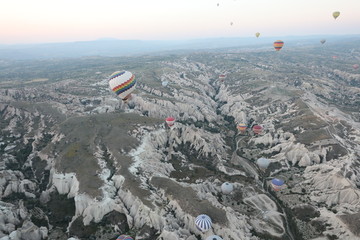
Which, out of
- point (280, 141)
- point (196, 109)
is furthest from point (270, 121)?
point (196, 109)

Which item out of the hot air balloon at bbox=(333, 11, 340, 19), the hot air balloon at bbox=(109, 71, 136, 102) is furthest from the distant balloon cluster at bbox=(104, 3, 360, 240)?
the hot air balloon at bbox=(333, 11, 340, 19)

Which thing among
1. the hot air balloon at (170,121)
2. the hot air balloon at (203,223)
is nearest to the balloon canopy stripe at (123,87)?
the hot air balloon at (170,121)

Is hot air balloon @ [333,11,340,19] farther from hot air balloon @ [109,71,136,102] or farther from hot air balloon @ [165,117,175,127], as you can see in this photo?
hot air balloon @ [109,71,136,102]

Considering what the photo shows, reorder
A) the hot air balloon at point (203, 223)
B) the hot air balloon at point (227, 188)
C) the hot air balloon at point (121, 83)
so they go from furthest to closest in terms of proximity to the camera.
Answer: the hot air balloon at point (121, 83) → the hot air balloon at point (227, 188) → the hot air balloon at point (203, 223)

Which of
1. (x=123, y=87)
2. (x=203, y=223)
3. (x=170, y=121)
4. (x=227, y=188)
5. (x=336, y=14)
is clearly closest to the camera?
(x=203, y=223)

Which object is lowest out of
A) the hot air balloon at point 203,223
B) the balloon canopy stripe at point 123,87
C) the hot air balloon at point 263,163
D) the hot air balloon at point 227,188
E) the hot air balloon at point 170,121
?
the hot air balloon at point 263,163

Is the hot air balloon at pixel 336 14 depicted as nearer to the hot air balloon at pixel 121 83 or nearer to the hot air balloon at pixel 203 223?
the hot air balloon at pixel 121 83

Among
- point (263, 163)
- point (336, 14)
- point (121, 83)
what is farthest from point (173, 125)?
point (336, 14)

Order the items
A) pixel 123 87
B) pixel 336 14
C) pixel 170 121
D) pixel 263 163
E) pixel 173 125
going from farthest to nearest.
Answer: pixel 336 14
pixel 173 125
pixel 170 121
pixel 263 163
pixel 123 87

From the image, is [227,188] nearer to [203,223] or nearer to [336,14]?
[203,223]
